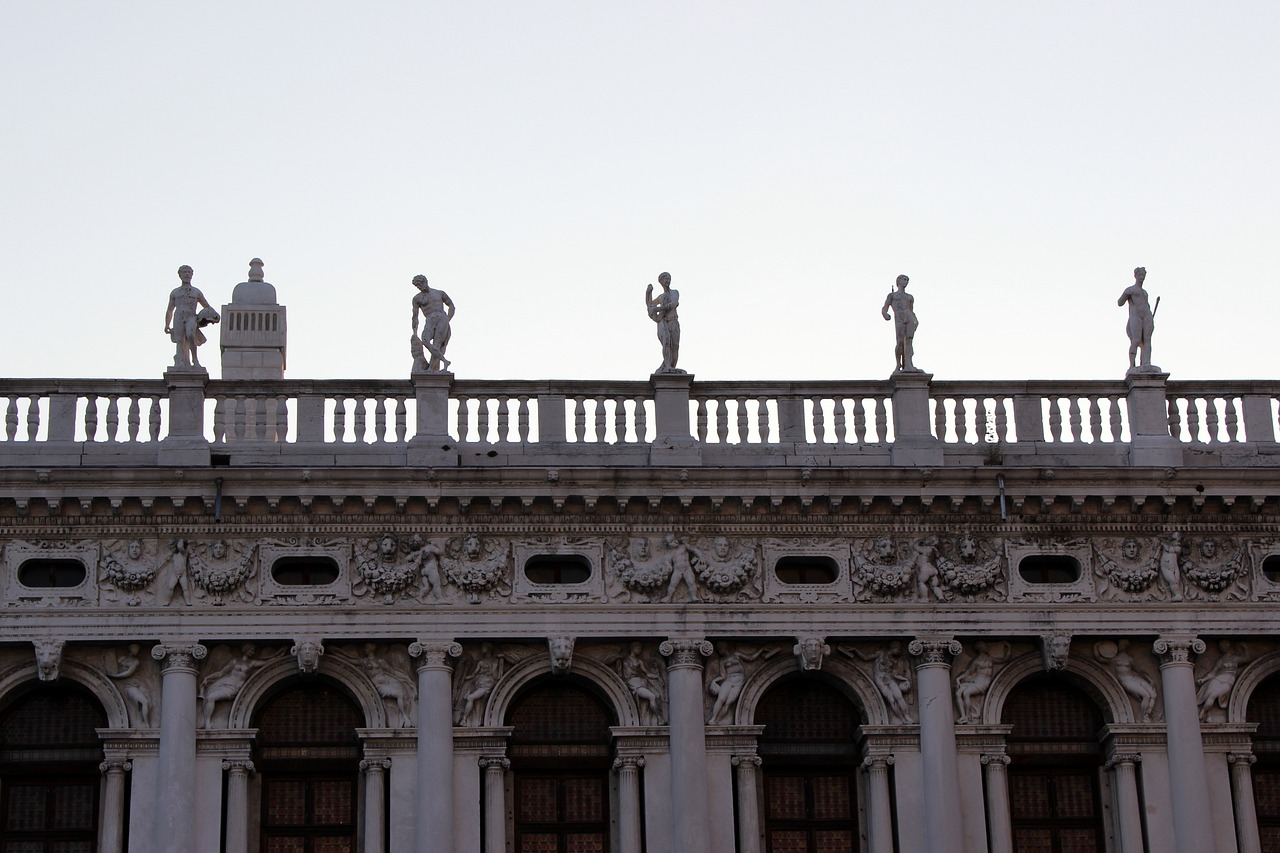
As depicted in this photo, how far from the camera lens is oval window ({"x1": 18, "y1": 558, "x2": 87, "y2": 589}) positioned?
3081cm

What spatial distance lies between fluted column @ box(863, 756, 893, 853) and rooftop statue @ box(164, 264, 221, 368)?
30.8ft

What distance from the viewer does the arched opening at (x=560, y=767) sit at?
3072cm

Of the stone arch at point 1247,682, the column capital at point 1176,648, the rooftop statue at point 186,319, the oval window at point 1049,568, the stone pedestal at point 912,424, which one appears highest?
the rooftop statue at point 186,319

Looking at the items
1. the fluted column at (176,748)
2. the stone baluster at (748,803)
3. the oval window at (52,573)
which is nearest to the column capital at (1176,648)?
the stone baluster at (748,803)

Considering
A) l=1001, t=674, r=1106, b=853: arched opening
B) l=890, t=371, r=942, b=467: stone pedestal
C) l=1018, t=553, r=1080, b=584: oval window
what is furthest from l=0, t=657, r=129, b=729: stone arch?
l=1018, t=553, r=1080, b=584: oval window

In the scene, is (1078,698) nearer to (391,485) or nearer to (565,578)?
(565,578)

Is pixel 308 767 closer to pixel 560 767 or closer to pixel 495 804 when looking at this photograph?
pixel 495 804

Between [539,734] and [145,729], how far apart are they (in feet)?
14.9

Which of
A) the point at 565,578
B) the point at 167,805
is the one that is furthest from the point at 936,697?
the point at 167,805

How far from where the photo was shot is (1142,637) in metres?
31.4

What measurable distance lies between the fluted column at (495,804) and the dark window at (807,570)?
3.98m

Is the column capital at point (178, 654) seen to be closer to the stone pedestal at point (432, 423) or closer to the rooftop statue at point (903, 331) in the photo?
the stone pedestal at point (432, 423)

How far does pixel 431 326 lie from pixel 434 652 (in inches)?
165

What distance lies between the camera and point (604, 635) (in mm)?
30766
